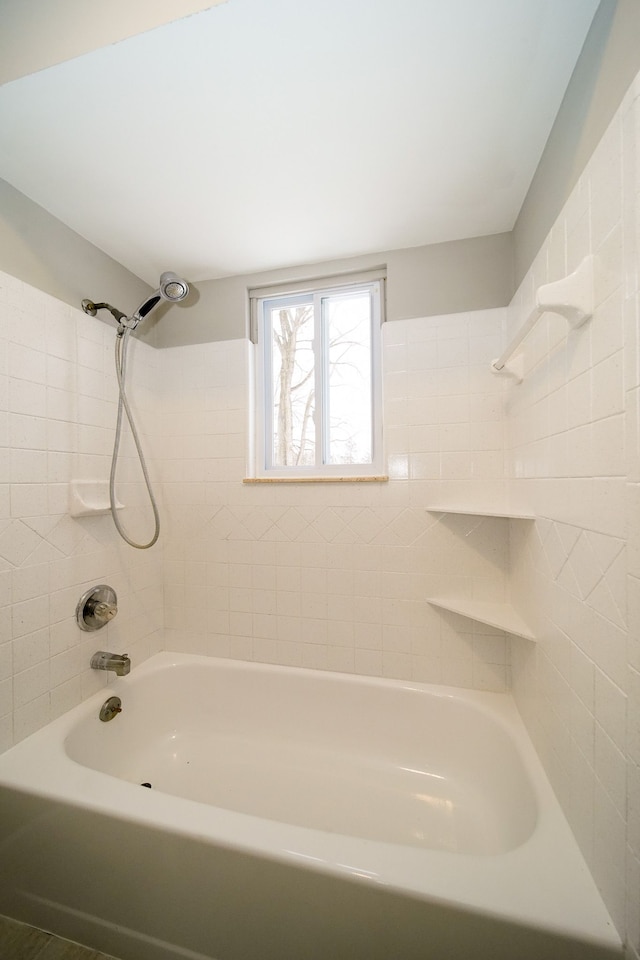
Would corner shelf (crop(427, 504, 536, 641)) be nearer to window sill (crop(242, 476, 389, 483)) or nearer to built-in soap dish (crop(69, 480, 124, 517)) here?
window sill (crop(242, 476, 389, 483))

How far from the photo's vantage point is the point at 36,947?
974mm

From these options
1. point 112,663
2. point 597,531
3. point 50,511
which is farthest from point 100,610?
point 597,531

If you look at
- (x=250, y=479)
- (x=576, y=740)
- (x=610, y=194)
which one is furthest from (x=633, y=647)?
(x=250, y=479)

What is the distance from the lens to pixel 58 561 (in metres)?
1.28

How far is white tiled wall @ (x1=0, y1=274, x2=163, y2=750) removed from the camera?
1.13m

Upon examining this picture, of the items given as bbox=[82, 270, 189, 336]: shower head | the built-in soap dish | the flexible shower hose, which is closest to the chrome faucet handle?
the flexible shower hose

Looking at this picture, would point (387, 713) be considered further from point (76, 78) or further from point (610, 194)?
point (76, 78)

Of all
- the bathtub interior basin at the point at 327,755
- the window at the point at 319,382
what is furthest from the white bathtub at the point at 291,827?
the window at the point at 319,382

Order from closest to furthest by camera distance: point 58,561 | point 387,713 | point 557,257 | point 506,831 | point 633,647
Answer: point 633,647 → point 557,257 → point 506,831 → point 58,561 → point 387,713

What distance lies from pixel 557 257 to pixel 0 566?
1801mm

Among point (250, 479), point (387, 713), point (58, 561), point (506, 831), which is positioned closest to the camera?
point (506, 831)

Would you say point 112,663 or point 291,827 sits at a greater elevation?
point 112,663

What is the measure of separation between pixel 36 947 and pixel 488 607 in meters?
1.66

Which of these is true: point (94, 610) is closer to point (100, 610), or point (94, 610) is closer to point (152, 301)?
point (100, 610)
